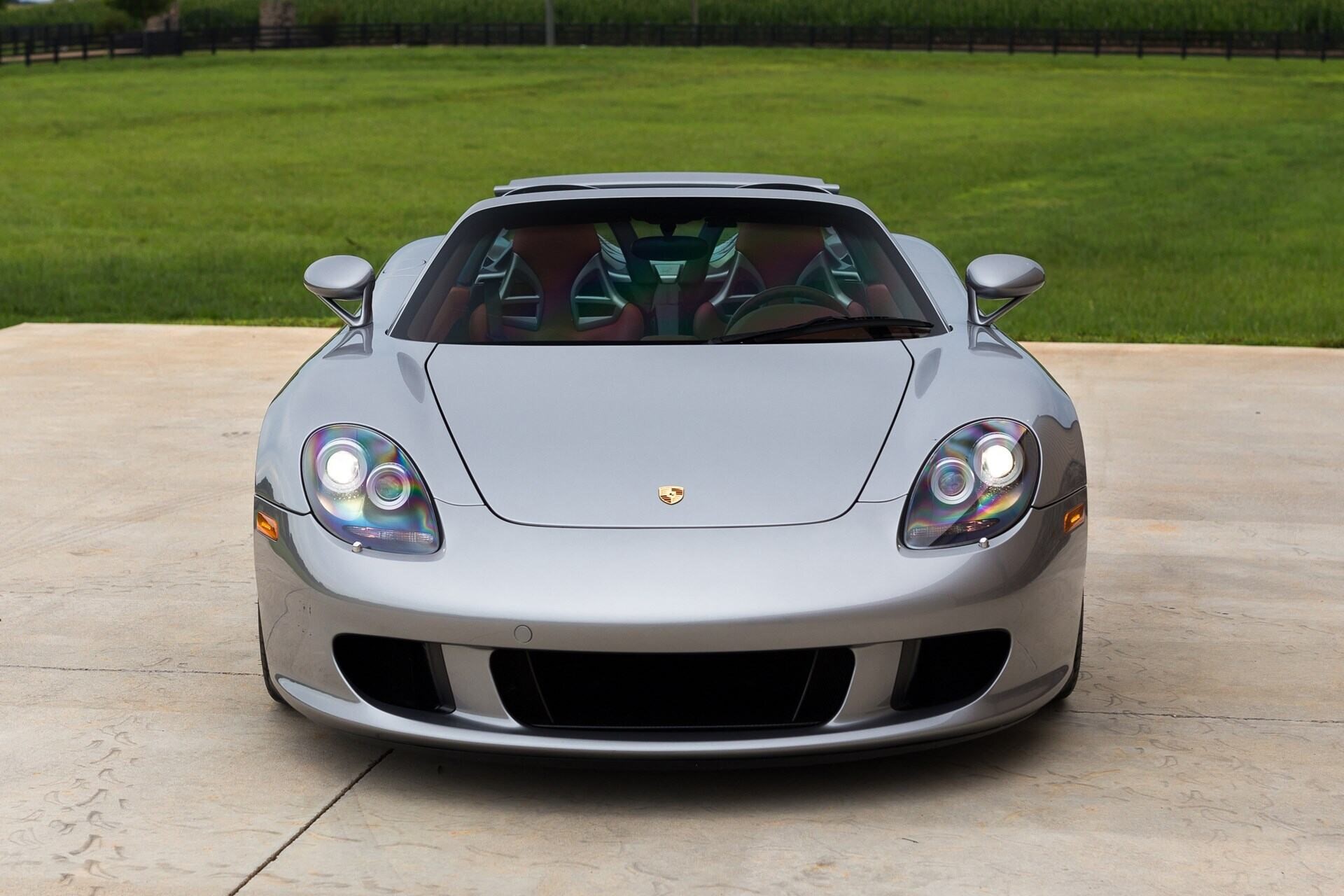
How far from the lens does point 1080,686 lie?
406cm

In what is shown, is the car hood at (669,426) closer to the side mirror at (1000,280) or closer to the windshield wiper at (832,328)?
the windshield wiper at (832,328)

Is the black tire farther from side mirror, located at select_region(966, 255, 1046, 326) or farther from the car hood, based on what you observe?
side mirror, located at select_region(966, 255, 1046, 326)

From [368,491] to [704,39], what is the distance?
6685 centimetres

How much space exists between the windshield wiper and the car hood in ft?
0.29

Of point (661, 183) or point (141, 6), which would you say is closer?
point (661, 183)

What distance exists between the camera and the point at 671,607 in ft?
10.1

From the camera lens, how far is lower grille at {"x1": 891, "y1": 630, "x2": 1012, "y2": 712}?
324 centimetres

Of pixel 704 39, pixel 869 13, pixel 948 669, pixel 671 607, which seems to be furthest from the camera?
pixel 869 13

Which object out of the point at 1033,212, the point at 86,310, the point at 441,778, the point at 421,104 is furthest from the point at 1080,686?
the point at 421,104

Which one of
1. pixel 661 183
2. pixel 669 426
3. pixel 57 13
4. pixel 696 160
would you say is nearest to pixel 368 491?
pixel 669 426

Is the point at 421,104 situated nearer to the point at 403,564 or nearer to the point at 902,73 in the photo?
the point at 902,73

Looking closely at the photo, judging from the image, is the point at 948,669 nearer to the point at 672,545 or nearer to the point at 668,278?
the point at 672,545

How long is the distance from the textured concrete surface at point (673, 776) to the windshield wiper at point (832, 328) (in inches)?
38.1

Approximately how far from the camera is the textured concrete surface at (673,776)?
3.03 m
